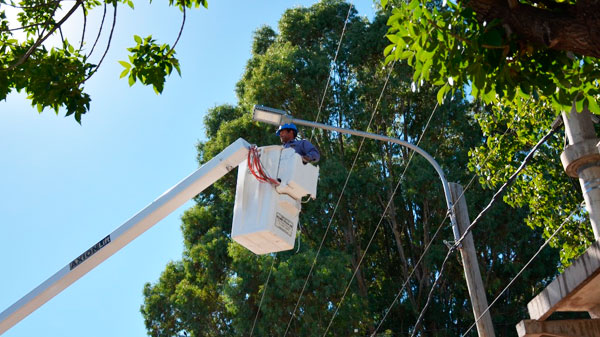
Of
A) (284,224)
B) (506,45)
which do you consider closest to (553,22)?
(506,45)

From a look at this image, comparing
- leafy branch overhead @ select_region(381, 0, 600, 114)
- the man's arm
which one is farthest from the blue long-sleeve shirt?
leafy branch overhead @ select_region(381, 0, 600, 114)

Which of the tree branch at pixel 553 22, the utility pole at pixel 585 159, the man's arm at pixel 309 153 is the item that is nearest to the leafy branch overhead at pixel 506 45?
the tree branch at pixel 553 22

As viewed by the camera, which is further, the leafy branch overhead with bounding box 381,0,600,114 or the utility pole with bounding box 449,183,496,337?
the utility pole with bounding box 449,183,496,337

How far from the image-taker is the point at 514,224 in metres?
22.2

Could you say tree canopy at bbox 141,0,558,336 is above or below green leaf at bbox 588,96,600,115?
above

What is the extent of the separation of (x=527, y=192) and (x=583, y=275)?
7.60 metres

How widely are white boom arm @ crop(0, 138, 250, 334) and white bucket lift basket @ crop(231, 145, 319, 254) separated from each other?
1.02 metres

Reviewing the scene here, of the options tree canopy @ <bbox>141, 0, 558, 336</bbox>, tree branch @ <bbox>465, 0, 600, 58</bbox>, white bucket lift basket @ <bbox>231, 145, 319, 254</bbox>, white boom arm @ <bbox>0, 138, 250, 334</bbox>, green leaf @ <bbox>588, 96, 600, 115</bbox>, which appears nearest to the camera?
tree branch @ <bbox>465, 0, 600, 58</bbox>

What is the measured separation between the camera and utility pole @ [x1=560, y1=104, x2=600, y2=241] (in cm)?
687

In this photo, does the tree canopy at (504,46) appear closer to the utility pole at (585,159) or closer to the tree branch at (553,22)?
the tree branch at (553,22)

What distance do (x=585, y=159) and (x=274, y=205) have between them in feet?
9.27

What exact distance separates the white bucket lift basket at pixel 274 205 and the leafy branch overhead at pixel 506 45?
2516mm

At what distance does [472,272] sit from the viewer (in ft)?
32.1

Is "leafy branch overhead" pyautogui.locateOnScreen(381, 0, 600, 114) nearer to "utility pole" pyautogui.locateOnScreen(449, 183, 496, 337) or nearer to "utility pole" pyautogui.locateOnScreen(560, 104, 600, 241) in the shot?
"utility pole" pyautogui.locateOnScreen(560, 104, 600, 241)
